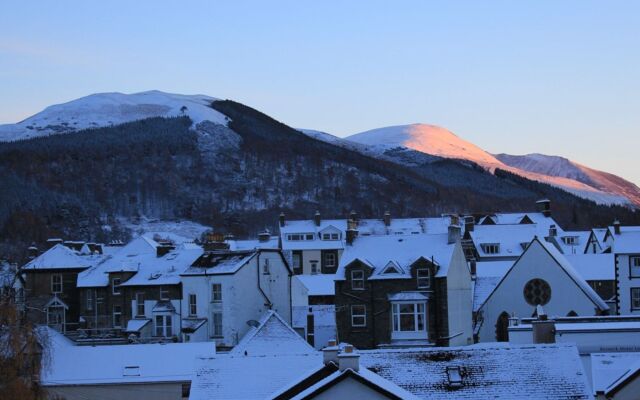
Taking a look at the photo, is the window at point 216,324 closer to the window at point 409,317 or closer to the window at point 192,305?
the window at point 192,305

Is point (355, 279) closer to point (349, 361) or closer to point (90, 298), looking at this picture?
point (90, 298)

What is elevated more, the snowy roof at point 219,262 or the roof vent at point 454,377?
the snowy roof at point 219,262

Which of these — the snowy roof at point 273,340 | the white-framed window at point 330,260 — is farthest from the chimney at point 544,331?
the white-framed window at point 330,260

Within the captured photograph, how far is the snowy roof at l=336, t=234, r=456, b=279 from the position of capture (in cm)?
6009

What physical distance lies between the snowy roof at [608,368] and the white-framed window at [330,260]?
7977cm

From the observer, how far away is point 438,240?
6184 cm

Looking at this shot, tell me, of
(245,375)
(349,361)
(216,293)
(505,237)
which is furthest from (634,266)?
(349,361)

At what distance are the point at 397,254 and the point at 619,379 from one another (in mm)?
29084

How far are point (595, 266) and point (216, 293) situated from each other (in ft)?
96.5

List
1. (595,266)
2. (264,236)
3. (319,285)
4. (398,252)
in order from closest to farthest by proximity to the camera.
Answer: (398,252) → (595,266) → (319,285) → (264,236)

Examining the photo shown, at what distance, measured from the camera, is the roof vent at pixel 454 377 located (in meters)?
31.8

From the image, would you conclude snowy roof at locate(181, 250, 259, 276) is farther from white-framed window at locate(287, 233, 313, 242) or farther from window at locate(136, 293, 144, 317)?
white-framed window at locate(287, 233, 313, 242)

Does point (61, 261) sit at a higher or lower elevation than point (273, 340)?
higher

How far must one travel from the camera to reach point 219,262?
63.8 metres
